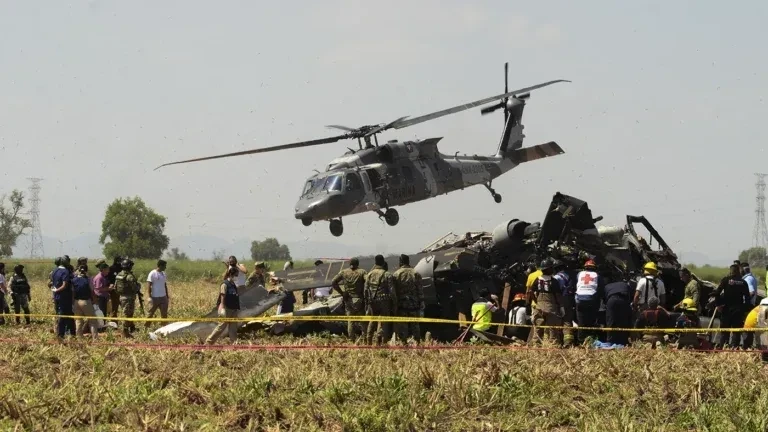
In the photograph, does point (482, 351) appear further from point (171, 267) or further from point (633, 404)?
point (171, 267)

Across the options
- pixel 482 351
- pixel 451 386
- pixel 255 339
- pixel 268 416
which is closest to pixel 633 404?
pixel 451 386

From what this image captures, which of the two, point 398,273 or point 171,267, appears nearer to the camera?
point 398,273

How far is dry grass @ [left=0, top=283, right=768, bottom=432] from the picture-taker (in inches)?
390

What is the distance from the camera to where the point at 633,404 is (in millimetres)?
10883

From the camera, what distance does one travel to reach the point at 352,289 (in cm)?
1764

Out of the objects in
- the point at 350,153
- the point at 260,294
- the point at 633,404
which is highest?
the point at 350,153

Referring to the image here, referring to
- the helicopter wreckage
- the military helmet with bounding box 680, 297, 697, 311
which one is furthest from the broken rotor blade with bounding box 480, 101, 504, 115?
the military helmet with bounding box 680, 297, 697, 311

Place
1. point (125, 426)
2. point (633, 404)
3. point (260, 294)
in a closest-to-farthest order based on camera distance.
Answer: point (125, 426), point (633, 404), point (260, 294)

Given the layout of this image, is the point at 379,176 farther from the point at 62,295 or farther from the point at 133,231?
the point at 133,231

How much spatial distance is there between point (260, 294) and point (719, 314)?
7.75 m

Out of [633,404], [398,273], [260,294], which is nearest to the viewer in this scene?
[633,404]

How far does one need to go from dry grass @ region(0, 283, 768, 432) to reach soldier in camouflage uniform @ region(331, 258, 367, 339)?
2557 millimetres

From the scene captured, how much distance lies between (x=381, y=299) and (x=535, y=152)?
17.5 m

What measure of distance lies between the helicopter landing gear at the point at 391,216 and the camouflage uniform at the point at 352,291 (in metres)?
11.6
